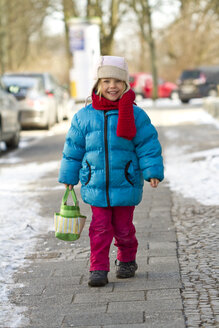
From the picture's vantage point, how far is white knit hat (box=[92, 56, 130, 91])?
4.66 metres

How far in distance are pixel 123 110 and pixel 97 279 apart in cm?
105

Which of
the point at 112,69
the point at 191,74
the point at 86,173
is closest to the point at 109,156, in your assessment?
the point at 86,173

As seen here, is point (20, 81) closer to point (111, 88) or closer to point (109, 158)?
point (111, 88)

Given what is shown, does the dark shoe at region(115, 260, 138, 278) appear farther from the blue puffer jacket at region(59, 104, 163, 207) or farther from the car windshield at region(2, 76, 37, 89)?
the car windshield at region(2, 76, 37, 89)

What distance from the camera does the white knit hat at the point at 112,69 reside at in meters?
4.66

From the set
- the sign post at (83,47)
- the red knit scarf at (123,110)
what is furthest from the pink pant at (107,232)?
the sign post at (83,47)

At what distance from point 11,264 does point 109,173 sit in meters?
1.13

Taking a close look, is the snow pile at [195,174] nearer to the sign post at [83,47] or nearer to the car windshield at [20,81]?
the car windshield at [20,81]

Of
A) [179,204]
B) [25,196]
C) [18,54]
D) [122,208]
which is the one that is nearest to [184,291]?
[122,208]

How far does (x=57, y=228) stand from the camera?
4707 millimetres

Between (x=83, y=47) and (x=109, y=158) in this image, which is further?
(x=83, y=47)

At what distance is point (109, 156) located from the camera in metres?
4.58

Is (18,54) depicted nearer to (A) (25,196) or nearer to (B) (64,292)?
(A) (25,196)

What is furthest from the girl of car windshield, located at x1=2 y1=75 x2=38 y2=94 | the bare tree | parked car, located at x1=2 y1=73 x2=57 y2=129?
the bare tree
